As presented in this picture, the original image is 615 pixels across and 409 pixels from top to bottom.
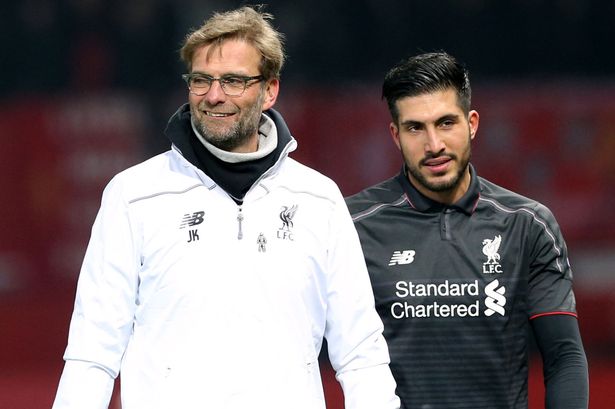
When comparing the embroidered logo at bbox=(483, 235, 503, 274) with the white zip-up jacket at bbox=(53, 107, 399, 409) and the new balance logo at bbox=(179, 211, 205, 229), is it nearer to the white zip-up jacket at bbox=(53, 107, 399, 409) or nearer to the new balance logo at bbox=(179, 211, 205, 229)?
the white zip-up jacket at bbox=(53, 107, 399, 409)

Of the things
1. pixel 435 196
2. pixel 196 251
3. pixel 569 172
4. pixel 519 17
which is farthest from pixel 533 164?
pixel 196 251

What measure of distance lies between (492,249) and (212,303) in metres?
0.79

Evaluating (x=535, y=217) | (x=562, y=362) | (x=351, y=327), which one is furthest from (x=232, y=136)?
(x=562, y=362)

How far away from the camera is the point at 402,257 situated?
136 inches

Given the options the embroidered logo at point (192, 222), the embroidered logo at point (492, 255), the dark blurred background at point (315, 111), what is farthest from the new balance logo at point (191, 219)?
the dark blurred background at point (315, 111)

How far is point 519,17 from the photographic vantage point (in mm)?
8023

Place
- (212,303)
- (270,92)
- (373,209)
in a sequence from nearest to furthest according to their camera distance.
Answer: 1. (212,303)
2. (270,92)
3. (373,209)

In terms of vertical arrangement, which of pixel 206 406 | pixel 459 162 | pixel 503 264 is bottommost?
pixel 206 406

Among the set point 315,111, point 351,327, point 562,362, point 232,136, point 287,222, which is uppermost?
point 315,111

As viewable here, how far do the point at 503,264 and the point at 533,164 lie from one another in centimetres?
442

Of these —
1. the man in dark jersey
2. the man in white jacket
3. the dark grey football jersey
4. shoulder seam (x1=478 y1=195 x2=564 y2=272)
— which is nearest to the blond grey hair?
the man in white jacket

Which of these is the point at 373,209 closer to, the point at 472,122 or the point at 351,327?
the point at 472,122

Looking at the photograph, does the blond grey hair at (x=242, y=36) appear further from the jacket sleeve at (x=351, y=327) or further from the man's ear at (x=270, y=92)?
the jacket sleeve at (x=351, y=327)

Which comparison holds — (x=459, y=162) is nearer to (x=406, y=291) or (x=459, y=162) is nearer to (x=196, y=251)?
(x=406, y=291)
